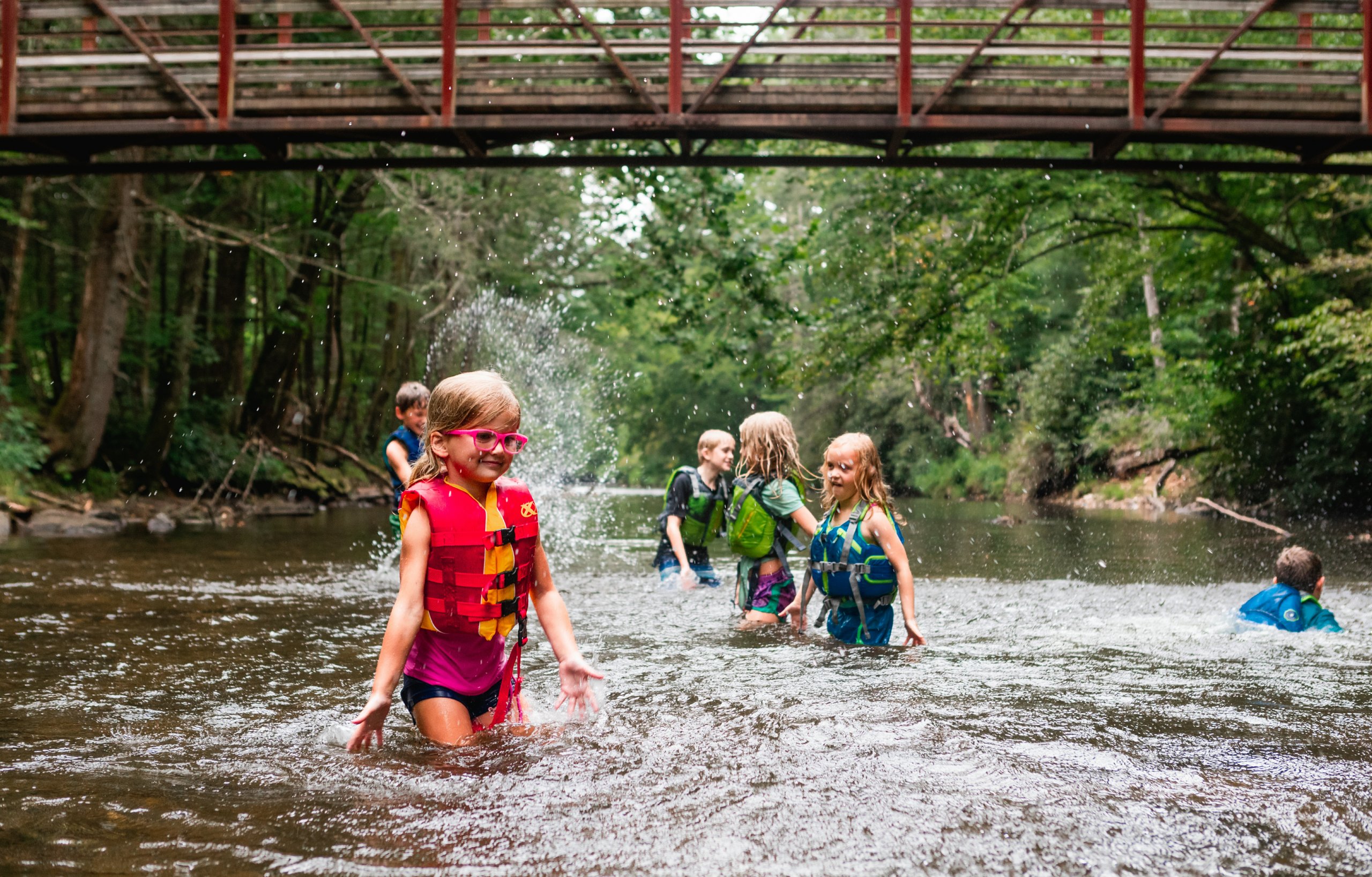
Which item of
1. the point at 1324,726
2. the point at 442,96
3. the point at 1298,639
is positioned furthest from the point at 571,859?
the point at 442,96

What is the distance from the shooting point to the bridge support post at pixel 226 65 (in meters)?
11.9

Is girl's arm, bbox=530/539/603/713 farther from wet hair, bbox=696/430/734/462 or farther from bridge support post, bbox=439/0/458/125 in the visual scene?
bridge support post, bbox=439/0/458/125

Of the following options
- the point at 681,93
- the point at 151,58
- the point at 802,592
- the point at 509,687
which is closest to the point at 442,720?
the point at 509,687

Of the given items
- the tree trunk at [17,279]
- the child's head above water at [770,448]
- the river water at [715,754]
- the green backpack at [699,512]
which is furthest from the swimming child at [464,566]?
the tree trunk at [17,279]

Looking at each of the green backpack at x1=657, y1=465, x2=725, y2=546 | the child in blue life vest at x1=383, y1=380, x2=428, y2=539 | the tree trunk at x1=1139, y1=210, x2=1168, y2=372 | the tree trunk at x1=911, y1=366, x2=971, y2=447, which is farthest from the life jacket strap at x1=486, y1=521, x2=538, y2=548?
the tree trunk at x1=911, y1=366, x2=971, y2=447

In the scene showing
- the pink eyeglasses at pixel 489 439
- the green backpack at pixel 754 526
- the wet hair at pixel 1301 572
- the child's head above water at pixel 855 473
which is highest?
the pink eyeglasses at pixel 489 439

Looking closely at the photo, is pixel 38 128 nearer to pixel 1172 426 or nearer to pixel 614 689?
pixel 614 689

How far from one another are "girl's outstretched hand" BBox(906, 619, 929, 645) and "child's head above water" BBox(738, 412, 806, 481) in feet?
5.88

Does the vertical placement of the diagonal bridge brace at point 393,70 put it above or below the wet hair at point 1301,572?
above

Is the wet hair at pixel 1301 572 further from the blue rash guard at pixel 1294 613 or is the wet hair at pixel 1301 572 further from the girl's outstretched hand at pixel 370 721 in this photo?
the girl's outstretched hand at pixel 370 721

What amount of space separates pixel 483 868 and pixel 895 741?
186 centimetres

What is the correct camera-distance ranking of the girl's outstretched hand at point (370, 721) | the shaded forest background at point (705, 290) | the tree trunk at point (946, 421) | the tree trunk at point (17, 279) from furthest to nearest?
the tree trunk at point (946, 421), the tree trunk at point (17, 279), the shaded forest background at point (705, 290), the girl's outstretched hand at point (370, 721)

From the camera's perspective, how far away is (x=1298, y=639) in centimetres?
729

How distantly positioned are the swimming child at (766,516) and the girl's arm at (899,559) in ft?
3.92
